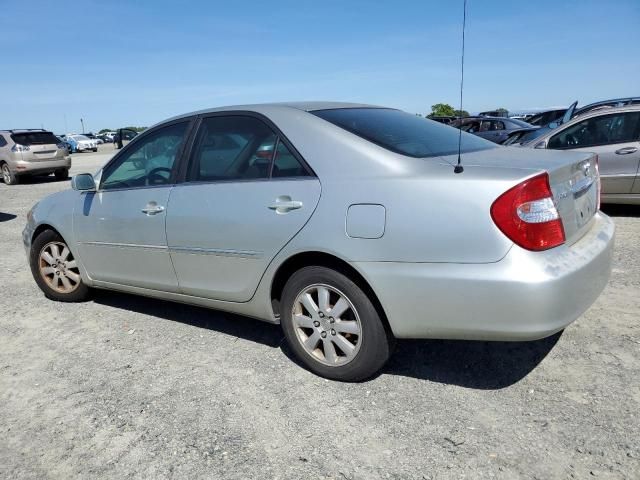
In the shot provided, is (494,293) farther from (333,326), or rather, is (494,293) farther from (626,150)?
(626,150)

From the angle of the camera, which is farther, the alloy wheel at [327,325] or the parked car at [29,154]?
the parked car at [29,154]

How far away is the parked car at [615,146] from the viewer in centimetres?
695

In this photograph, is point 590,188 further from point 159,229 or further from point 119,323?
point 119,323

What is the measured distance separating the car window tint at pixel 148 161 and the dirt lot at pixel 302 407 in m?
1.13

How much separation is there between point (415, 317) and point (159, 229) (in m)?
1.92

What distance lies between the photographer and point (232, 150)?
138 inches

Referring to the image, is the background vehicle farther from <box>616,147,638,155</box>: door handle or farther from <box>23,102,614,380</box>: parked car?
<box>616,147,638,155</box>: door handle

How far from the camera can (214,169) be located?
11.6 ft

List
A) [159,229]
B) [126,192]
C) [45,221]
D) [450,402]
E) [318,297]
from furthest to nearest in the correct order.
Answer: [45,221] → [126,192] → [159,229] → [318,297] → [450,402]

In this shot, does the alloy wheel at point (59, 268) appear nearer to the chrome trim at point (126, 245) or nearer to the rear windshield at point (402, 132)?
the chrome trim at point (126, 245)

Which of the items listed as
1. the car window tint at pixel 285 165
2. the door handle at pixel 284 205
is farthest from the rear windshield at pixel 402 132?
the door handle at pixel 284 205

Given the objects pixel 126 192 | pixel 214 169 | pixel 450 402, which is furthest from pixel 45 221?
pixel 450 402

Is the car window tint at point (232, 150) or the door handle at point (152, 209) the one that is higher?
the car window tint at point (232, 150)

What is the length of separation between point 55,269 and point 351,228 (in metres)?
3.12
